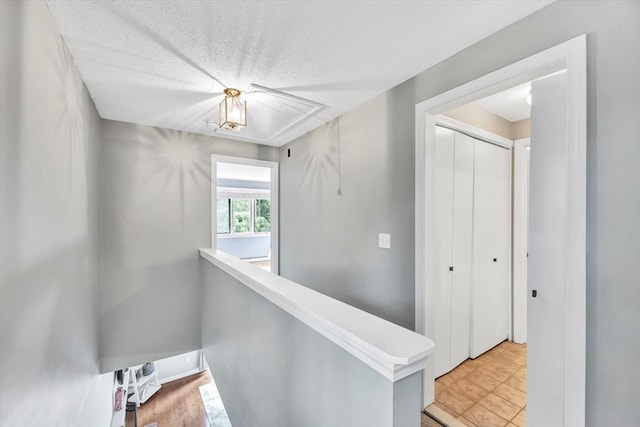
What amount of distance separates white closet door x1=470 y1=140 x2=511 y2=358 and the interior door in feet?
2.81

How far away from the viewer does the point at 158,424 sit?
3.97 meters

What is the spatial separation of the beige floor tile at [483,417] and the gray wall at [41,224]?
94.7 inches

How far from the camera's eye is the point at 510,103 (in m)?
2.38

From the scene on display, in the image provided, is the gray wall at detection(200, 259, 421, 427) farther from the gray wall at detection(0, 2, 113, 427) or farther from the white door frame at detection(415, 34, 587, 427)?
the gray wall at detection(0, 2, 113, 427)

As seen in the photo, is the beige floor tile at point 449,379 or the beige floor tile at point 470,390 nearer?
the beige floor tile at point 470,390

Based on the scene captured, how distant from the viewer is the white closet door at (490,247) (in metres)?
2.47

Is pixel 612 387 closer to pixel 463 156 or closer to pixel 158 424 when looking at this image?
pixel 463 156

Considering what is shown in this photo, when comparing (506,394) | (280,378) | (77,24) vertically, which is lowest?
(506,394)

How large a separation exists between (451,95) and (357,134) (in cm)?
89

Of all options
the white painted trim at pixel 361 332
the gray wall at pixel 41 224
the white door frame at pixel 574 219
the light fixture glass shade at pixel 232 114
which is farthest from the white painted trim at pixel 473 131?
the gray wall at pixel 41 224

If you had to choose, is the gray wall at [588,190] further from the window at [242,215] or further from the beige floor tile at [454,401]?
the window at [242,215]

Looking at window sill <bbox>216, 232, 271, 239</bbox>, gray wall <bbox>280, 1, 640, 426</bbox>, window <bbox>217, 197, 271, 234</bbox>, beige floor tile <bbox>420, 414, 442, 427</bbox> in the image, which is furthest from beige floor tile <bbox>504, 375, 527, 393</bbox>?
window sill <bbox>216, 232, 271, 239</bbox>

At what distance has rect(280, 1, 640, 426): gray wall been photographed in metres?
1.00

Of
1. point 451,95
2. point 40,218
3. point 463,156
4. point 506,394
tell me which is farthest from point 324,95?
point 506,394
